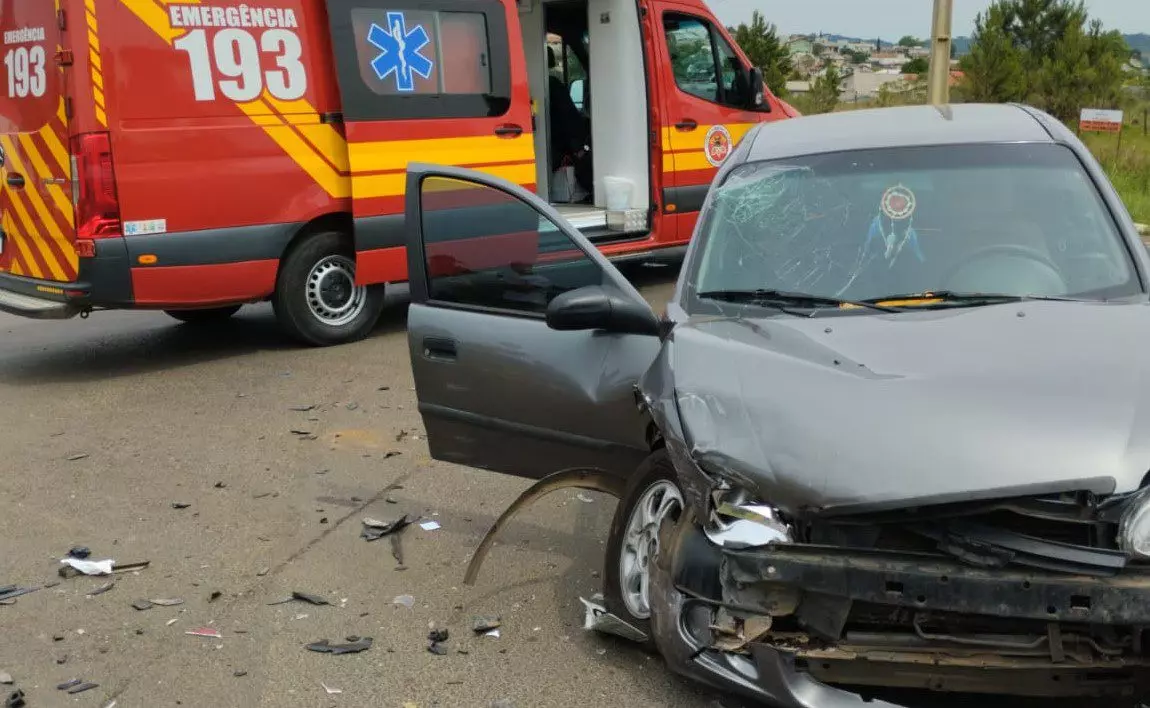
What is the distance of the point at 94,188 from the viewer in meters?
6.95

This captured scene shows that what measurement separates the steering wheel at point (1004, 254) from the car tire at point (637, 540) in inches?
45.6

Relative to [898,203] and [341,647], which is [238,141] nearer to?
[341,647]

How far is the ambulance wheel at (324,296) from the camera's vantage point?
7980mm

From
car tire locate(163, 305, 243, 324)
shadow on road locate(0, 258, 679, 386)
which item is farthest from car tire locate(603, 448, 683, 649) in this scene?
car tire locate(163, 305, 243, 324)

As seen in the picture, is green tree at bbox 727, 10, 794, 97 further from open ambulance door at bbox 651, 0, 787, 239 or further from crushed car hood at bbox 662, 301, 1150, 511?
crushed car hood at bbox 662, 301, 1150, 511

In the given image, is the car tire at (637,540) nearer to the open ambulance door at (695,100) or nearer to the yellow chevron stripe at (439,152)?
the yellow chevron stripe at (439,152)

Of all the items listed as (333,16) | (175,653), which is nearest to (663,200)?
(333,16)

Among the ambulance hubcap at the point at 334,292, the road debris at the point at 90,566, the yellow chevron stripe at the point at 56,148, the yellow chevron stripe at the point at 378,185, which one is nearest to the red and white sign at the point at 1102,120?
the yellow chevron stripe at the point at 378,185

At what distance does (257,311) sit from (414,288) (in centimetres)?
572

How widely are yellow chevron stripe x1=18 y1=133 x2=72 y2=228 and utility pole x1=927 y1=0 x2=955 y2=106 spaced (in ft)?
24.5

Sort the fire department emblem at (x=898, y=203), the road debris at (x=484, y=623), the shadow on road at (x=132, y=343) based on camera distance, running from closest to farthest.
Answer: the road debris at (x=484, y=623) < the fire department emblem at (x=898, y=203) < the shadow on road at (x=132, y=343)

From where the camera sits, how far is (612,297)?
379 cm

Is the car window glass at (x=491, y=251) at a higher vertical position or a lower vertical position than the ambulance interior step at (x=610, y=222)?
higher

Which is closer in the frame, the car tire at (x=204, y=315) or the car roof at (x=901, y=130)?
the car roof at (x=901, y=130)
